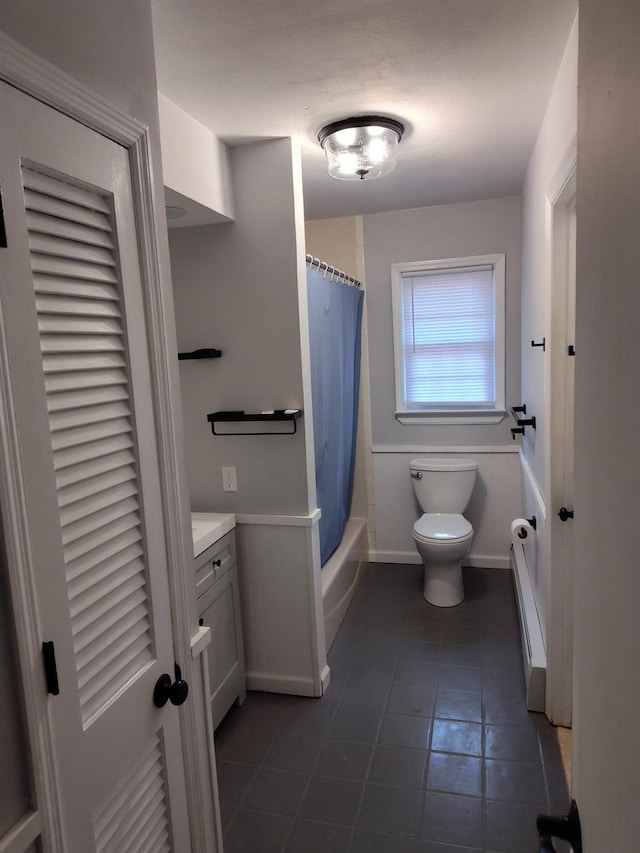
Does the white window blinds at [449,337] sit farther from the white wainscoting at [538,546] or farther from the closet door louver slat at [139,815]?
the closet door louver slat at [139,815]

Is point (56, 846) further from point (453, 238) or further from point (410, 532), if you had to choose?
point (453, 238)

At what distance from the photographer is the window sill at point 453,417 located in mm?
3582

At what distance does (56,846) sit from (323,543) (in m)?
2.14

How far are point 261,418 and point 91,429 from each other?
1331 millimetres

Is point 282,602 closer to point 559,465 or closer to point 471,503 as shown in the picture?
point 559,465

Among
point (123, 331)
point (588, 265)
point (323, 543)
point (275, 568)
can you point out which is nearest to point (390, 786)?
point (275, 568)

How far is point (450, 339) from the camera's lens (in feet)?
11.9

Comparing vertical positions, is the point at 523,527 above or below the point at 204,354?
below

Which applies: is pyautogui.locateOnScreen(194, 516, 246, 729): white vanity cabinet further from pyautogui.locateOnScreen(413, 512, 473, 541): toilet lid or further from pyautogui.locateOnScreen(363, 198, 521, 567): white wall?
pyautogui.locateOnScreen(363, 198, 521, 567): white wall

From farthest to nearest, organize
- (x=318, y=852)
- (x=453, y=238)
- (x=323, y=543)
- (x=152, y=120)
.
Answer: (x=453, y=238) < (x=323, y=543) < (x=318, y=852) < (x=152, y=120)

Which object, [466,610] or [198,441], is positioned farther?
[466,610]

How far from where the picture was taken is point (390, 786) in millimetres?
1960

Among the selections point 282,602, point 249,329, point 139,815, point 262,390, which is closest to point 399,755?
point 282,602

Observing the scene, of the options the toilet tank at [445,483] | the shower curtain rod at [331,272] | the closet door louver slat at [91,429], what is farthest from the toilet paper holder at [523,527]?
the closet door louver slat at [91,429]
